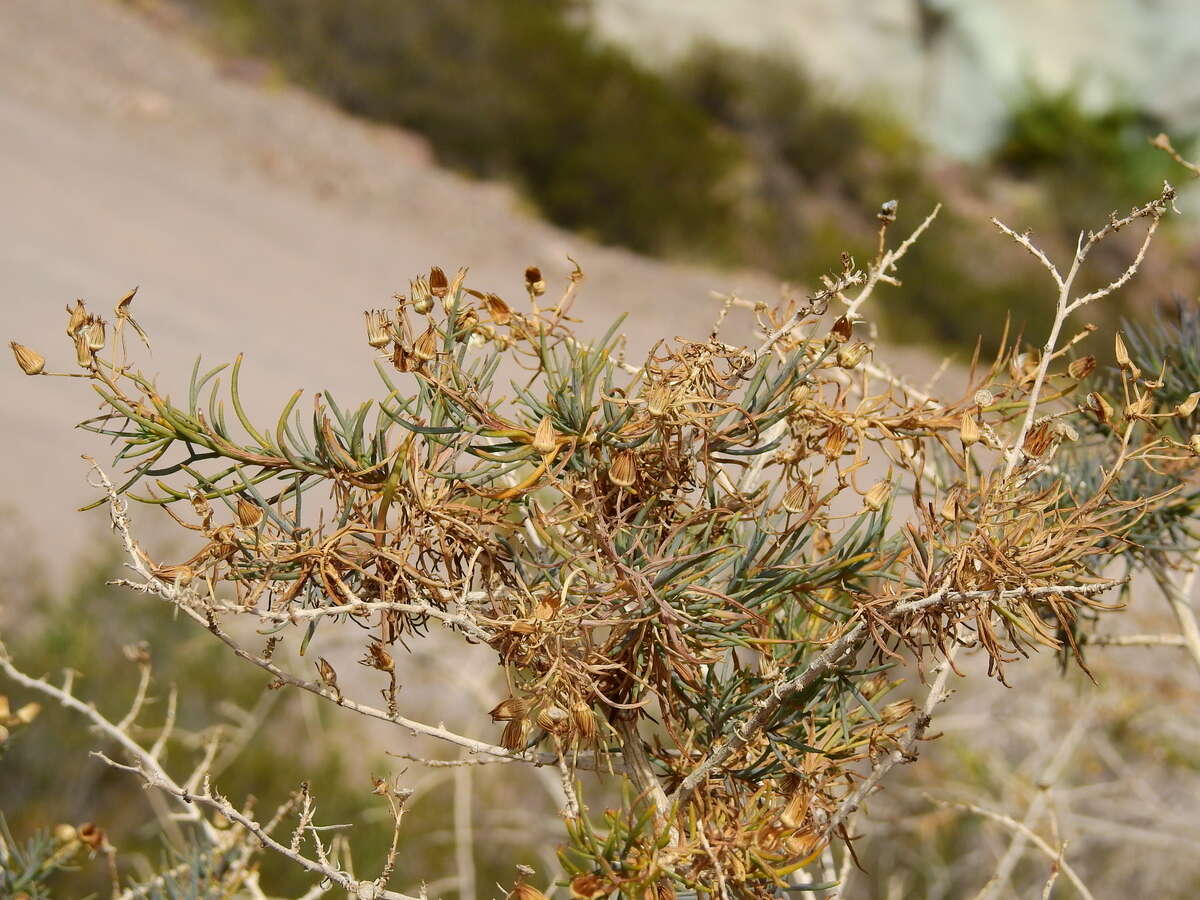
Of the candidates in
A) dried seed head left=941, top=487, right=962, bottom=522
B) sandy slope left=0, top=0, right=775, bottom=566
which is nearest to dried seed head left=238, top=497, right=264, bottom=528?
dried seed head left=941, top=487, right=962, bottom=522

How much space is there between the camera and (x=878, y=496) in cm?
60

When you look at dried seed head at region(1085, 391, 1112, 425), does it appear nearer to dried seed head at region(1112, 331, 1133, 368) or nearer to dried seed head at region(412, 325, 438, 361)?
dried seed head at region(1112, 331, 1133, 368)

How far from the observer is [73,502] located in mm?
5074

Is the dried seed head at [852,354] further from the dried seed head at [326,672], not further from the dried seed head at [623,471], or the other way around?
the dried seed head at [326,672]

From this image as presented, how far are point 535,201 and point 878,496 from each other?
11331mm

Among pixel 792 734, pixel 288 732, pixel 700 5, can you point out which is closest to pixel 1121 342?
pixel 792 734

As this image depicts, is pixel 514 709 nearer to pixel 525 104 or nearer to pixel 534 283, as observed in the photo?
pixel 534 283

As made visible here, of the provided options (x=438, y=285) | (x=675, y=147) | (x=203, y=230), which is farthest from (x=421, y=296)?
(x=675, y=147)

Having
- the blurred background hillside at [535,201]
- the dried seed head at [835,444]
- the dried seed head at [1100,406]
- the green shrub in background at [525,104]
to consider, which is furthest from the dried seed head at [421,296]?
the green shrub in background at [525,104]

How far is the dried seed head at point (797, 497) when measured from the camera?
0.59 meters

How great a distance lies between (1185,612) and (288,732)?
3.11m

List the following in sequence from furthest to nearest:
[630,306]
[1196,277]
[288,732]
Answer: [1196,277] < [630,306] < [288,732]

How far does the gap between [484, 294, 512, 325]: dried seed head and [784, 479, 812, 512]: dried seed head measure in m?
0.18

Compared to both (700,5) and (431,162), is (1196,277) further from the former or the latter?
(431,162)
